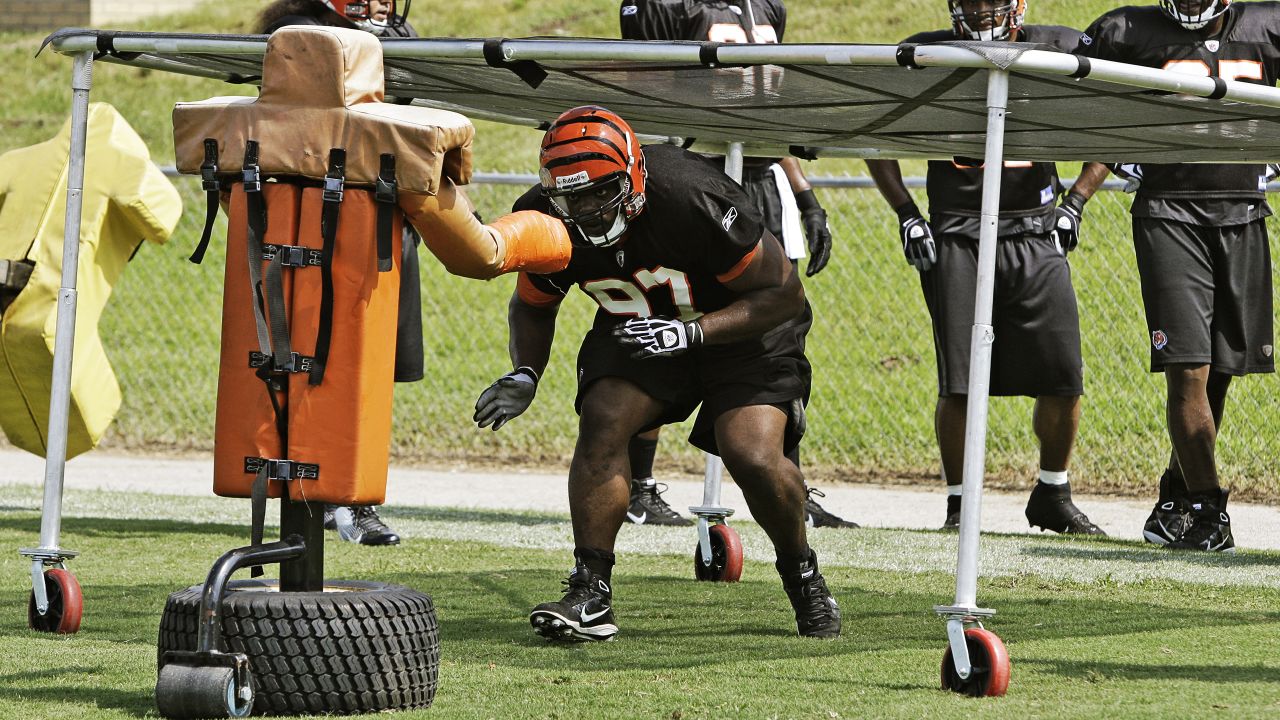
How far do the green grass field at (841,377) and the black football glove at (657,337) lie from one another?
5743 mm

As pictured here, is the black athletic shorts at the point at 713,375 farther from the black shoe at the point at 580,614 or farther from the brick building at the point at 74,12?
the brick building at the point at 74,12

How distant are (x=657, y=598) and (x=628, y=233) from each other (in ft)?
5.00

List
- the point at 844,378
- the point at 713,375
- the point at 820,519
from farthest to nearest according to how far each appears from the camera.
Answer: the point at 844,378 < the point at 820,519 < the point at 713,375

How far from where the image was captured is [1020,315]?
7.56 metres

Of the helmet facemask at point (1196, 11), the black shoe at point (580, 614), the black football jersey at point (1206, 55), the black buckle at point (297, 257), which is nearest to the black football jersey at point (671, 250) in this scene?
the black shoe at point (580, 614)

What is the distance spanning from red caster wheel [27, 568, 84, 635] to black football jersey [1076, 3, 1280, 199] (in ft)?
15.3

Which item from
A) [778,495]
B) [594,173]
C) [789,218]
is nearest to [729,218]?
[594,173]

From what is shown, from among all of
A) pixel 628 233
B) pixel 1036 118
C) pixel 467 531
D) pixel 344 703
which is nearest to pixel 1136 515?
pixel 467 531

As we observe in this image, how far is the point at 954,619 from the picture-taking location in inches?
159

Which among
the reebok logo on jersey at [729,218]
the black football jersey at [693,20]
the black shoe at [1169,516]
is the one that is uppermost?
the black football jersey at [693,20]

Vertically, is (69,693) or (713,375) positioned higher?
(713,375)

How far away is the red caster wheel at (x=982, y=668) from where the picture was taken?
12.9 feet

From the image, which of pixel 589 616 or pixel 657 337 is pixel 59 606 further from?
pixel 657 337

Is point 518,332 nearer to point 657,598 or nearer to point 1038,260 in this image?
point 657,598
